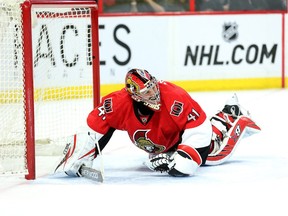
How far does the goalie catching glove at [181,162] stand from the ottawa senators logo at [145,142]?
0.41ft

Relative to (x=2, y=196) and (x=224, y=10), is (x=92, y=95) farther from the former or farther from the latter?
(x=224, y=10)

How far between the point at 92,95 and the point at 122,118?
0.67 meters

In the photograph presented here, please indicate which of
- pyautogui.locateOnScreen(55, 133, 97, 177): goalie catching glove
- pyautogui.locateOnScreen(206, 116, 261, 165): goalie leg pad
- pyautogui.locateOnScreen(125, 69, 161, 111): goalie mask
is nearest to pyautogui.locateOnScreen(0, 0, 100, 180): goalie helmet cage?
pyautogui.locateOnScreen(55, 133, 97, 177): goalie catching glove

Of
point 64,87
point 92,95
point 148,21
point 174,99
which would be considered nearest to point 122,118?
point 174,99

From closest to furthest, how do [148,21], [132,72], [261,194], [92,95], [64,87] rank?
[261,194] < [132,72] < [92,95] < [64,87] < [148,21]

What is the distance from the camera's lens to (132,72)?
13.1ft

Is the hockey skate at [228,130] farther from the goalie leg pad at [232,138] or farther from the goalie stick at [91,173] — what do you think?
the goalie stick at [91,173]

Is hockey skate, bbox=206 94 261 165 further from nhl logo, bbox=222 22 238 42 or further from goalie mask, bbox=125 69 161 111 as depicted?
nhl logo, bbox=222 22 238 42

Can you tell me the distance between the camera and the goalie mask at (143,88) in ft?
12.9

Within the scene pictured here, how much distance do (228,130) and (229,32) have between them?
14.6ft

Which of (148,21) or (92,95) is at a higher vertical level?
(92,95)

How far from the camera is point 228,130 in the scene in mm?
4676

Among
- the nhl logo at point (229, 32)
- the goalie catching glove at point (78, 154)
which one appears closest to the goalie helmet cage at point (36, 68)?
the goalie catching glove at point (78, 154)

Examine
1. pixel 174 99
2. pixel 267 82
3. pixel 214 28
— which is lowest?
pixel 267 82
